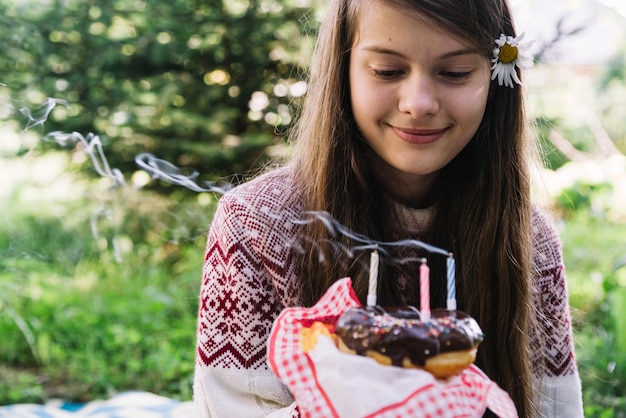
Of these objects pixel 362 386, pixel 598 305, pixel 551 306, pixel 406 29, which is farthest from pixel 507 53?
pixel 598 305

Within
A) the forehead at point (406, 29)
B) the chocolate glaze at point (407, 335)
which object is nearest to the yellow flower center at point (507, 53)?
the forehead at point (406, 29)

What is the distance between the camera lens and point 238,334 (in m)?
1.44

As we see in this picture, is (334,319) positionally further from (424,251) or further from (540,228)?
(540,228)

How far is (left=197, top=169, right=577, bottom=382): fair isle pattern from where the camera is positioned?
1.44 meters

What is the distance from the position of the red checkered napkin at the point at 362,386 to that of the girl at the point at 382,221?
0.34 meters

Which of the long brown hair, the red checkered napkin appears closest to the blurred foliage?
the long brown hair

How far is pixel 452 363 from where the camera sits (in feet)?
3.15

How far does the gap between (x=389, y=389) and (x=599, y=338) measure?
8.01 ft

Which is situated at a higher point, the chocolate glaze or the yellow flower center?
the yellow flower center

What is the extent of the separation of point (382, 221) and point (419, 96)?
32 centimetres

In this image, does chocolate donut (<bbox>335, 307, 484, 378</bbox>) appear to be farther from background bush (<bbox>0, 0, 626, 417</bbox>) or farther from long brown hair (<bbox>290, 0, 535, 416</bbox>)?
background bush (<bbox>0, 0, 626, 417</bbox>)

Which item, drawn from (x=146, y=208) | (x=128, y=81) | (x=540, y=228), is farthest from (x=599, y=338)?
(x=128, y=81)

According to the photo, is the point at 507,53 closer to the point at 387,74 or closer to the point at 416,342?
the point at 387,74

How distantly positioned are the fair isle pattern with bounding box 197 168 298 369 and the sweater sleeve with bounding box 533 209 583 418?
1.79ft
